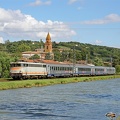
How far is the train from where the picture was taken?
6975 cm

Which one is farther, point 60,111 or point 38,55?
point 38,55

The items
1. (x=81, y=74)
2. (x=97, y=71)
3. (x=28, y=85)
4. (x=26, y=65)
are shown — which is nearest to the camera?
(x=28, y=85)

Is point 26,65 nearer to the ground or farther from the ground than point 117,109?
farther from the ground

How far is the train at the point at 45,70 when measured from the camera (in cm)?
6975

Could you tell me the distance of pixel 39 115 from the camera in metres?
26.8

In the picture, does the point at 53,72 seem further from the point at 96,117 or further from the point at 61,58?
the point at 61,58

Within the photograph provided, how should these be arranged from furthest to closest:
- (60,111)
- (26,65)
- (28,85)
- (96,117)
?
1. (26,65)
2. (28,85)
3. (60,111)
4. (96,117)

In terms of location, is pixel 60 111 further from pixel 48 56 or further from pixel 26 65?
pixel 48 56

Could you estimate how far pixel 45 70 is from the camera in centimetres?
8156

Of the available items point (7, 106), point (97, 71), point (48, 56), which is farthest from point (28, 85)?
point (48, 56)

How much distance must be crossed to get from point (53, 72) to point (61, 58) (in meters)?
110

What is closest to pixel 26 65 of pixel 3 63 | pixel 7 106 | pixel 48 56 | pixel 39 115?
pixel 3 63

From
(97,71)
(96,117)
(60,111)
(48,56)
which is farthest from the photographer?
(48,56)

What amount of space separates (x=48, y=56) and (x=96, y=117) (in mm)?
161274
